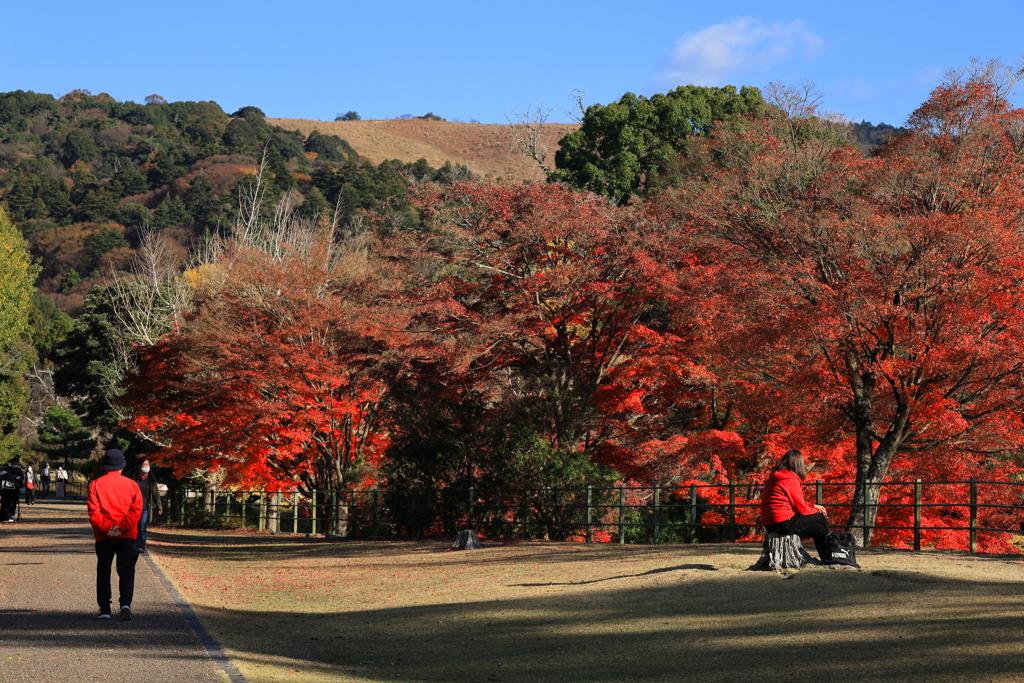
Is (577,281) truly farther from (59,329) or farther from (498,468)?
(59,329)

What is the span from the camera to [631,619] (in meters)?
11.0

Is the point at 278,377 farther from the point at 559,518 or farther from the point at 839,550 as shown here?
the point at 839,550

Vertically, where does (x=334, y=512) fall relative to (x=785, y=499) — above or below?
below

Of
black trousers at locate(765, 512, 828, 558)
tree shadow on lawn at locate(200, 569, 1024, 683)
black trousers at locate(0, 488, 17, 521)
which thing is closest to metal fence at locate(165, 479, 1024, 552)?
black trousers at locate(765, 512, 828, 558)

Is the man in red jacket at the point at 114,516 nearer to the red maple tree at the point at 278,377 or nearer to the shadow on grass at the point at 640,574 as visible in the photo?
the shadow on grass at the point at 640,574

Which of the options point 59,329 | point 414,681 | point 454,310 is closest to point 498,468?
point 454,310

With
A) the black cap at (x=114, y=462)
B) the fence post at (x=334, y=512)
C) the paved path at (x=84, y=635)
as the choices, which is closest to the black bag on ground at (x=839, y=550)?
the paved path at (x=84, y=635)

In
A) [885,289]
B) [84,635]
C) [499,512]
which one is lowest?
[499,512]

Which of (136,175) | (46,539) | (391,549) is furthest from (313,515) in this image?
(136,175)

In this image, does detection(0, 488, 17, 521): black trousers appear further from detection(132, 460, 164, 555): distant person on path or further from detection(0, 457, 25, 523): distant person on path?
detection(132, 460, 164, 555): distant person on path

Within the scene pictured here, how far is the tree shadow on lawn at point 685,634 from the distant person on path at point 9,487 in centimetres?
1698

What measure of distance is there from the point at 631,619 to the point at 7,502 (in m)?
23.7

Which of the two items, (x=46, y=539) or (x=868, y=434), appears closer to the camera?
(x=868, y=434)

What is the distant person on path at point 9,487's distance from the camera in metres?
27.0
